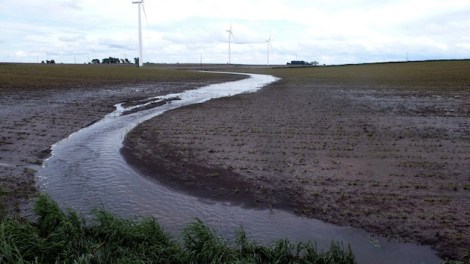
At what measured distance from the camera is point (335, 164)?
15344 millimetres

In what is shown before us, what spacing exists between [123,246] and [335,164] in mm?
9399

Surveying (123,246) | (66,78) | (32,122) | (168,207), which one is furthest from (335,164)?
(66,78)

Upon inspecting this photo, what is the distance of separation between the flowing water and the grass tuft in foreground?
1.11 meters

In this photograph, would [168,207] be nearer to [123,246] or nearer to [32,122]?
[123,246]

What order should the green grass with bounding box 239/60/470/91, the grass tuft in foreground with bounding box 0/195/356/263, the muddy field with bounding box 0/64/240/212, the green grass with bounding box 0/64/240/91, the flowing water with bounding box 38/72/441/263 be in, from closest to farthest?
1. the grass tuft in foreground with bounding box 0/195/356/263
2. the flowing water with bounding box 38/72/441/263
3. the muddy field with bounding box 0/64/240/212
4. the green grass with bounding box 0/64/240/91
5. the green grass with bounding box 239/60/470/91

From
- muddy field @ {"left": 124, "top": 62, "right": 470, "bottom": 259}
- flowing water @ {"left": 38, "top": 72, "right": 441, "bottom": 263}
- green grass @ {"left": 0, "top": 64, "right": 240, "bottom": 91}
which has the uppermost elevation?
green grass @ {"left": 0, "top": 64, "right": 240, "bottom": 91}

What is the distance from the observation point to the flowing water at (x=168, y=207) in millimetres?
9297

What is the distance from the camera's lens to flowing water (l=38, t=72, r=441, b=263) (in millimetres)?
9297

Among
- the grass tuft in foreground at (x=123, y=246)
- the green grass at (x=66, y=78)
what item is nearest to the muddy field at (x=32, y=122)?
the grass tuft in foreground at (x=123, y=246)

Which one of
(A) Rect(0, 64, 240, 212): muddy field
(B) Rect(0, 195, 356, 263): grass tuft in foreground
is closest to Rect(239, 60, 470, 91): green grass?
(A) Rect(0, 64, 240, 212): muddy field

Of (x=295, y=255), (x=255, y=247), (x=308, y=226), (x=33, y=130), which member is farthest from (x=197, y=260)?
(x=33, y=130)

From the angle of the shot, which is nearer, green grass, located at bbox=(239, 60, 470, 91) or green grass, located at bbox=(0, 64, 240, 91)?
green grass, located at bbox=(0, 64, 240, 91)

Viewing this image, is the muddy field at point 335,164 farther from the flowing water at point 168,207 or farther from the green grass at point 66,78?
the green grass at point 66,78

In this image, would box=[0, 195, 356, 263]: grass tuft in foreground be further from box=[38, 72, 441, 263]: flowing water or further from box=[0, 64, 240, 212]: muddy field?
box=[0, 64, 240, 212]: muddy field
